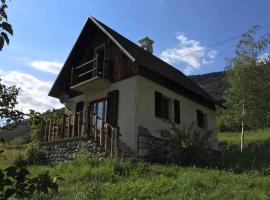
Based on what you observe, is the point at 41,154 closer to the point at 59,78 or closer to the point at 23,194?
the point at 59,78

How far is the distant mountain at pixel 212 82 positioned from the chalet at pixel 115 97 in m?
33.6

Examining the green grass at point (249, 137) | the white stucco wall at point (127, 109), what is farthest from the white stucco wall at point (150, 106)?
the green grass at point (249, 137)

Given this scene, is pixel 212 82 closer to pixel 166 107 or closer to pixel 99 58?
pixel 166 107

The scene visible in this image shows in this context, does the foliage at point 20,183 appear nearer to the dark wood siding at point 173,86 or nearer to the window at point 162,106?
the dark wood siding at point 173,86

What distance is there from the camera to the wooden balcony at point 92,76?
1828 centimetres

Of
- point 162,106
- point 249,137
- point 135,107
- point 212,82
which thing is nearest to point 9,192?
point 135,107

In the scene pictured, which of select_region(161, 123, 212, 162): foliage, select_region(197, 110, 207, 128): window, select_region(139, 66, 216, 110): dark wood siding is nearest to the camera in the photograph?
select_region(161, 123, 212, 162): foliage

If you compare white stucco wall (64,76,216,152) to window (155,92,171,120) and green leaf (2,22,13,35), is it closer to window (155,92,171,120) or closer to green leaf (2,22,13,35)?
window (155,92,171,120)

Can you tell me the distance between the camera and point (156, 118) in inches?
697

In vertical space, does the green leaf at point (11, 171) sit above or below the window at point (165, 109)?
below

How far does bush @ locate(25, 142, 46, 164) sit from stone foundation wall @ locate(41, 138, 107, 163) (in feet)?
0.68

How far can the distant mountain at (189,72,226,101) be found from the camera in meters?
55.7

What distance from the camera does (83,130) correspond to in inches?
655

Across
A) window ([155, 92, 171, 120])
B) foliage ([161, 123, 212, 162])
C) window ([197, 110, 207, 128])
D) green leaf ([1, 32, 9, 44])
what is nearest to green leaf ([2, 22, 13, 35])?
green leaf ([1, 32, 9, 44])
